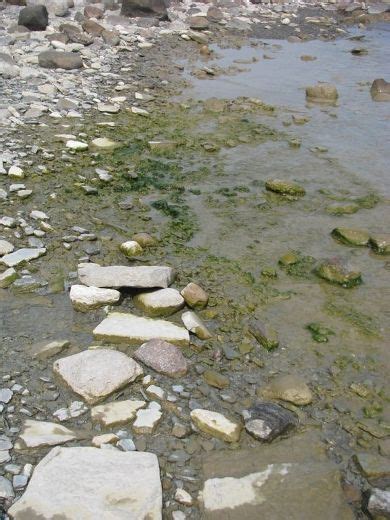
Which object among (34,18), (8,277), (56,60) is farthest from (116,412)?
(34,18)

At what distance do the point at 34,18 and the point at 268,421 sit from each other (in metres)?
13.7

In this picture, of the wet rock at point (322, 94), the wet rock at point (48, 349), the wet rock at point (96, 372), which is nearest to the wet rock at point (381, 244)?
the wet rock at point (96, 372)

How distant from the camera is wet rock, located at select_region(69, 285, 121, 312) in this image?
4.31m

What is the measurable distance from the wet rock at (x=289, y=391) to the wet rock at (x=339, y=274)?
5.09 feet

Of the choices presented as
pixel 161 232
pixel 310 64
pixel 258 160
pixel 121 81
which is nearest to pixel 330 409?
pixel 161 232

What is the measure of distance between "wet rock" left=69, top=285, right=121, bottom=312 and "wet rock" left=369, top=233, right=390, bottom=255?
9.63ft

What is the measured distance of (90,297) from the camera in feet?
14.2

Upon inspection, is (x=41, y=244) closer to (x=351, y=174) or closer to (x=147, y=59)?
(x=351, y=174)

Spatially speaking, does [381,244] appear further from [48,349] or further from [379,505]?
[48,349]

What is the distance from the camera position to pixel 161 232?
5.73 meters

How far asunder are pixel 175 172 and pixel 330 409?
4499 millimetres

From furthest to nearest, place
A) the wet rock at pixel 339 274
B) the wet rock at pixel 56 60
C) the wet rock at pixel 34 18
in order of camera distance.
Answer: the wet rock at pixel 34 18 → the wet rock at pixel 56 60 → the wet rock at pixel 339 274

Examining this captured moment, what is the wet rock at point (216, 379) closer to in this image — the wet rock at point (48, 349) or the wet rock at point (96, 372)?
the wet rock at point (96, 372)

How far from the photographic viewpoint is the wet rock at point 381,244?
221 inches
